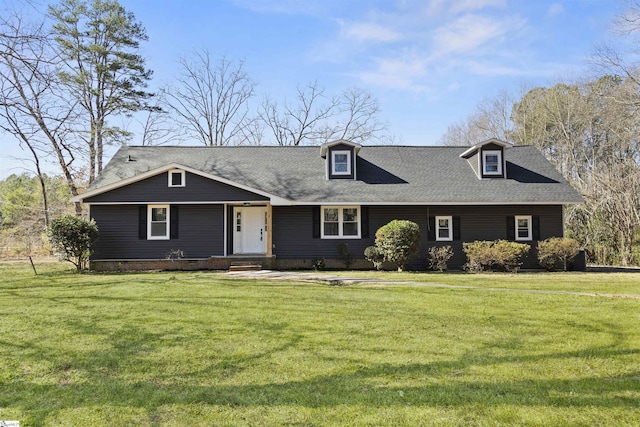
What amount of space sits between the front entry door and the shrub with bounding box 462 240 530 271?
8160 mm

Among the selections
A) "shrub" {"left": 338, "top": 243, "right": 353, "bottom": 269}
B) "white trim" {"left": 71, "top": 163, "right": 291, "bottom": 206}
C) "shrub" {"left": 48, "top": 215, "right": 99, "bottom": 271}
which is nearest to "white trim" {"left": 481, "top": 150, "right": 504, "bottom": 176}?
"shrub" {"left": 338, "top": 243, "right": 353, "bottom": 269}

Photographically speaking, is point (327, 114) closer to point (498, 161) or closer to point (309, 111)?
point (309, 111)

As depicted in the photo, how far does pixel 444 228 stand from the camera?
15203 mm

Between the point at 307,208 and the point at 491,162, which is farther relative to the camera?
the point at 491,162

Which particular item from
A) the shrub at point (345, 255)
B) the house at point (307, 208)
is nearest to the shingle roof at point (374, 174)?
the house at point (307, 208)

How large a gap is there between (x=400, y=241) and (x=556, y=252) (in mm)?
6153

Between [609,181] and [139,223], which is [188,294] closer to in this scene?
[139,223]

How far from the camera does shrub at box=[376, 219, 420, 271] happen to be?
1323 centimetres

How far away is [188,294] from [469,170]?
1337cm

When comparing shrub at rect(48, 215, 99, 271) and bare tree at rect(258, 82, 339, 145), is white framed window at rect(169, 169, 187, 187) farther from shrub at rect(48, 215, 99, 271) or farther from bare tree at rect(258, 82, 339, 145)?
bare tree at rect(258, 82, 339, 145)

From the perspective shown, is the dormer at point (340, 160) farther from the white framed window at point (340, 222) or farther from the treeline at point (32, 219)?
the treeline at point (32, 219)

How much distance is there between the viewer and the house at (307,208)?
14.3 m

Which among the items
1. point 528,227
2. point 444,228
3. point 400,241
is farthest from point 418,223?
point 528,227

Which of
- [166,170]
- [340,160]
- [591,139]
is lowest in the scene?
[166,170]
